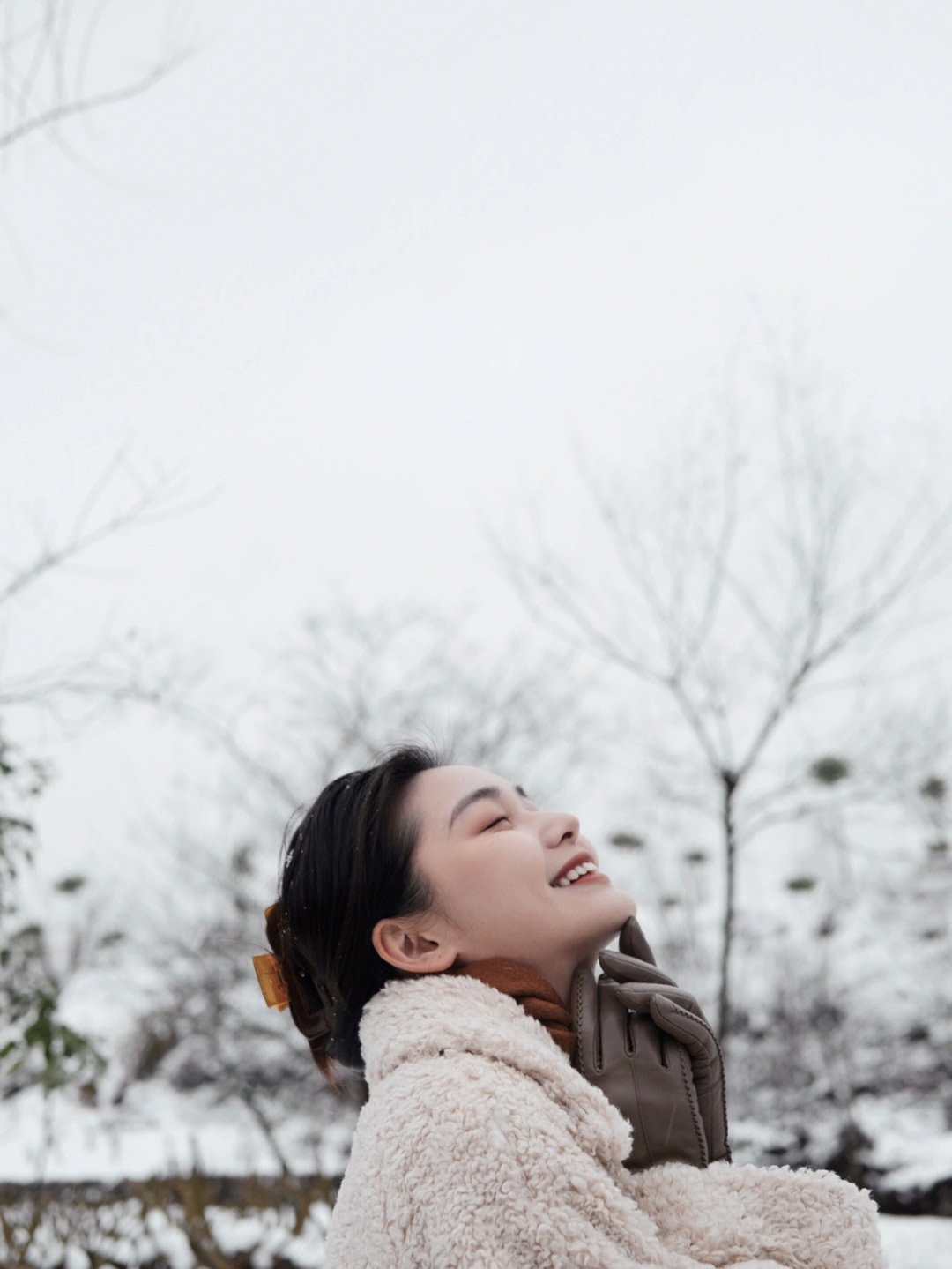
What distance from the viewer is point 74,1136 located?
18.2 ft

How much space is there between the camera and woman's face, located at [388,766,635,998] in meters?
1.07

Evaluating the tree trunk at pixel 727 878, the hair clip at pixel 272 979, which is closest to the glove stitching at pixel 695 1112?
the hair clip at pixel 272 979

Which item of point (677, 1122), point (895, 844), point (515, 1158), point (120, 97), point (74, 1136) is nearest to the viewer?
point (515, 1158)

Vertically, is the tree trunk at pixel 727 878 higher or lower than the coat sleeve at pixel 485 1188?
lower

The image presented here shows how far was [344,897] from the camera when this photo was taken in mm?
1132

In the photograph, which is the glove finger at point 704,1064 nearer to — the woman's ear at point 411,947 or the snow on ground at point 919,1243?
the woman's ear at point 411,947

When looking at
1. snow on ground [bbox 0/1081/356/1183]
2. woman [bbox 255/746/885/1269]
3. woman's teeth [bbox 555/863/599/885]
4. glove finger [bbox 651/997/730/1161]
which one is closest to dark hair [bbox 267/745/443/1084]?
woman [bbox 255/746/885/1269]

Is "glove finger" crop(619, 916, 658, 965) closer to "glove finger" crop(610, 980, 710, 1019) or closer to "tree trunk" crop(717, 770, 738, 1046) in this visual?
"glove finger" crop(610, 980, 710, 1019)

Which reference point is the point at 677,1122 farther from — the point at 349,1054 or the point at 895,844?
the point at 895,844

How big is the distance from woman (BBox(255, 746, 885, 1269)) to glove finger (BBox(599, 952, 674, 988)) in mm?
19

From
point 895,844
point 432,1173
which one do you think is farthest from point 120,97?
point 895,844

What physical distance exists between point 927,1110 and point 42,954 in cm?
430

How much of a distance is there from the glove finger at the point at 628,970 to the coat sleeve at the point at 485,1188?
18cm

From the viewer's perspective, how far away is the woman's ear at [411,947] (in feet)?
3.51
